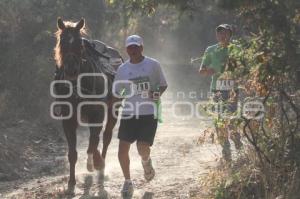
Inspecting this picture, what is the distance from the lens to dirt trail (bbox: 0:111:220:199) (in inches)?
295

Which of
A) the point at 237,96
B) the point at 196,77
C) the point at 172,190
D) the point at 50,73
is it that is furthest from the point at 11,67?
the point at 196,77

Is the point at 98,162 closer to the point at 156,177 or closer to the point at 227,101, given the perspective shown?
the point at 156,177

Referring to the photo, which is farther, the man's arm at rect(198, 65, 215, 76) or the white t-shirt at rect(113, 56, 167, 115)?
the man's arm at rect(198, 65, 215, 76)

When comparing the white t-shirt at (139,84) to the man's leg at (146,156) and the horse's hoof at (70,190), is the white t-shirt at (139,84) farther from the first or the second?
the horse's hoof at (70,190)

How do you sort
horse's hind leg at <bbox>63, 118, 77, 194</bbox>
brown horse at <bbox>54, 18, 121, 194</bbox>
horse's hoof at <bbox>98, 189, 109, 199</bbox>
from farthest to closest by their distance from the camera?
horse's hind leg at <bbox>63, 118, 77, 194</bbox>, brown horse at <bbox>54, 18, 121, 194</bbox>, horse's hoof at <bbox>98, 189, 109, 199</bbox>

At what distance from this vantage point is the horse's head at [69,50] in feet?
25.1

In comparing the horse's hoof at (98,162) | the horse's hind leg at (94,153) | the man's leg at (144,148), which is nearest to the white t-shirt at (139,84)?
the man's leg at (144,148)

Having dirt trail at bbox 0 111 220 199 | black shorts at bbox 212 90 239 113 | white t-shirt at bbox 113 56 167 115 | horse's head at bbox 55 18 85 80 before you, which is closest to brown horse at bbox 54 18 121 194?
horse's head at bbox 55 18 85 80

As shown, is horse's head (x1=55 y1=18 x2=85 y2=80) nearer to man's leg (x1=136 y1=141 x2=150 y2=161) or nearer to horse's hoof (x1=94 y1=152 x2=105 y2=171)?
man's leg (x1=136 y1=141 x2=150 y2=161)

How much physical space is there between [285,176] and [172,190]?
7.17ft

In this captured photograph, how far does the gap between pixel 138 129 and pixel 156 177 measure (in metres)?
1.17

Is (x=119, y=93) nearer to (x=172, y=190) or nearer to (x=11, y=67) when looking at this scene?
(x=172, y=190)

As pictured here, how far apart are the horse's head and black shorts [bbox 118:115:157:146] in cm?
95

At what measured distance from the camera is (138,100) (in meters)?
7.46
